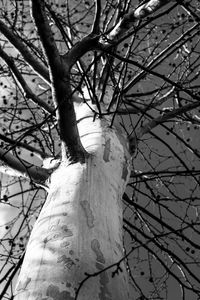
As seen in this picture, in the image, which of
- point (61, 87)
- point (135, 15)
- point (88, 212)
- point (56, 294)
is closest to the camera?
point (56, 294)

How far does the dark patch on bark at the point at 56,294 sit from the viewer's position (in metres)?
1.07

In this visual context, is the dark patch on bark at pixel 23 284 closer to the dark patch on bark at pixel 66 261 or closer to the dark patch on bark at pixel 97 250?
the dark patch on bark at pixel 66 261

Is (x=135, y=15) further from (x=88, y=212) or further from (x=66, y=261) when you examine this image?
(x=66, y=261)

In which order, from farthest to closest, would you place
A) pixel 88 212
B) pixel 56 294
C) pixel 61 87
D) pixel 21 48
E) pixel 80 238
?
pixel 21 48
pixel 61 87
pixel 88 212
pixel 80 238
pixel 56 294

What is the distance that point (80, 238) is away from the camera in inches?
51.3

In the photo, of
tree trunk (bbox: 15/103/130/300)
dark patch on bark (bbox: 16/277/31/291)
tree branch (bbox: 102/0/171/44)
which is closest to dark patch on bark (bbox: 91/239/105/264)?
tree trunk (bbox: 15/103/130/300)

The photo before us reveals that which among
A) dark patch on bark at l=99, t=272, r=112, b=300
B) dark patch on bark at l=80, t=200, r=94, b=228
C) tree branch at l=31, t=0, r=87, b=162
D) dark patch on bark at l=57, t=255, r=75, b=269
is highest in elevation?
tree branch at l=31, t=0, r=87, b=162

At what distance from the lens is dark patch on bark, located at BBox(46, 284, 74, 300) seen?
1.07 m

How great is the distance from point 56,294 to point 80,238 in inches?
10.1

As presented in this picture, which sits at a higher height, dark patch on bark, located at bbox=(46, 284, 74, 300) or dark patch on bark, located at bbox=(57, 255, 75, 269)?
dark patch on bark, located at bbox=(57, 255, 75, 269)

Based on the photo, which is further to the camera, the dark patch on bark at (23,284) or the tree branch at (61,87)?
the tree branch at (61,87)

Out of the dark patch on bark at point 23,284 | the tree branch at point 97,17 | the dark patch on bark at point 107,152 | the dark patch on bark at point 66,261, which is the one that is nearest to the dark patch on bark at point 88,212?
the dark patch on bark at point 66,261

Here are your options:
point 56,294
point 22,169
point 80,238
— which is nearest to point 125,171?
point 22,169

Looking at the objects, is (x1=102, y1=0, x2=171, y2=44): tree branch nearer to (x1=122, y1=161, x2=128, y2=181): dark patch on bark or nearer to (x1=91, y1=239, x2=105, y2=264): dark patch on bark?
(x1=122, y1=161, x2=128, y2=181): dark patch on bark
